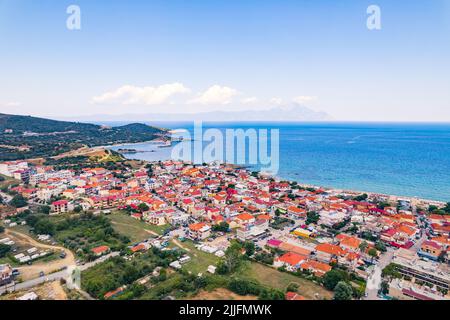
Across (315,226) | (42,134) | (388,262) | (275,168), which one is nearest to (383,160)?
(275,168)

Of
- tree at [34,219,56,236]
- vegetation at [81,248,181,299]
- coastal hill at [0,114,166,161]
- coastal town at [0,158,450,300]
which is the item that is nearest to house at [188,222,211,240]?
coastal town at [0,158,450,300]

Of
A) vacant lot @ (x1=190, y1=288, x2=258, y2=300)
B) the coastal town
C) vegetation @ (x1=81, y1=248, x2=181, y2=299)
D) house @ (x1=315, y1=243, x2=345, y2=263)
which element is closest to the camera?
vacant lot @ (x1=190, y1=288, x2=258, y2=300)

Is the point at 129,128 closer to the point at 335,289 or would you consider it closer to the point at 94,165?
the point at 94,165

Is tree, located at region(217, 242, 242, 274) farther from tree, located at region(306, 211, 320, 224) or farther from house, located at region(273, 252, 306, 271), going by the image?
tree, located at region(306, 211, 320, 224)

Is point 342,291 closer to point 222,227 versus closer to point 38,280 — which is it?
point 222,227

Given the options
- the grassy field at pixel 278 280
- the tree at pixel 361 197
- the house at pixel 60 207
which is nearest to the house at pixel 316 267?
the grassy field at pixel 278 280

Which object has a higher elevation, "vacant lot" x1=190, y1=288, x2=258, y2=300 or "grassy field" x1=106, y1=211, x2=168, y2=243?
"vacant lot" x1=190, y1=288, x2=258, y2=300

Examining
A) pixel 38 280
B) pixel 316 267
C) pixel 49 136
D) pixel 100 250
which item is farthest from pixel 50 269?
pixel 49 136
